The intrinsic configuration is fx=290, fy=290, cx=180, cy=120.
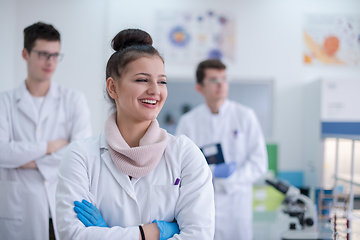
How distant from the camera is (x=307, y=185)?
3.91 meters

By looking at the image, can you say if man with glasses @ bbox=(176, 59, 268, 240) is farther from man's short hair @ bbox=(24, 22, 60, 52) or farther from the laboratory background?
the laboratory background

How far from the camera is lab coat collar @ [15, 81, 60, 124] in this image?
5.60ft

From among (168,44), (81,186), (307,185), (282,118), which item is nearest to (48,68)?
(81,186)

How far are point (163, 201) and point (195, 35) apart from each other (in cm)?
326

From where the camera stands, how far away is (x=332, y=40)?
4.08 meters

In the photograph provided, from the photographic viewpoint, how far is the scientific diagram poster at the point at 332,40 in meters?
4.05

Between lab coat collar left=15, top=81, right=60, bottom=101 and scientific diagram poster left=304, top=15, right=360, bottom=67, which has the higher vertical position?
scientific diagram poster left=304, top=15, right=360, bottom=67

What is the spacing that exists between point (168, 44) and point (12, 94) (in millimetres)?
2488

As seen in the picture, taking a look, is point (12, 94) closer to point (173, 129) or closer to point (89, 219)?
point (89, 219)

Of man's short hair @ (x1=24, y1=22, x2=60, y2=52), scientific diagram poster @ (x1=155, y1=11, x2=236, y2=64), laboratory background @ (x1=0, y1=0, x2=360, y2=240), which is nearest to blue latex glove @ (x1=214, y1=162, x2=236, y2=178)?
man's short hair @ (x1=24, y1=22, x2=60, y2=52)

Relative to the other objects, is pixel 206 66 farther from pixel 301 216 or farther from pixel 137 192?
pixel 137 192

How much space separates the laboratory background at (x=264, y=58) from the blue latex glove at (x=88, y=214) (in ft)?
9.23

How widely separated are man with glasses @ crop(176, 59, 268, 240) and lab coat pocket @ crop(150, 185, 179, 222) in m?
0.93

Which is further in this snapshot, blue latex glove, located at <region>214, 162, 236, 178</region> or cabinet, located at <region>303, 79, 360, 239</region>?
cabinet, located at <region>303, 79, 360, 239</region>
